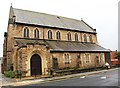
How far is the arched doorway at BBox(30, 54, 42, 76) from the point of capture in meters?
28.6

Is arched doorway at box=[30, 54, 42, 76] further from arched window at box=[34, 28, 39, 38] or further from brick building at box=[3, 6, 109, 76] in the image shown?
arched window at box=[34, 28, 39, 38]

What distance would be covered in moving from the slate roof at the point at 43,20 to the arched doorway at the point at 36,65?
8429mm

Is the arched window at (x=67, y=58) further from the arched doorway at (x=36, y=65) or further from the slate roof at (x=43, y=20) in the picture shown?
the slate roof at (x=43, y=20)

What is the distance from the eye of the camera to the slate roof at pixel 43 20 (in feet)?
116

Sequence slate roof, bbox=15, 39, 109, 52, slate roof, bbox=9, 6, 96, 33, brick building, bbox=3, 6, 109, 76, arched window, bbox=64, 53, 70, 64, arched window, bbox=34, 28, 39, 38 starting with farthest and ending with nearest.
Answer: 1. slate roof, bbox=9, 6, 96, 33
2. arched window, bbox=34, 28, 39, 38
3. arched window, bbox=64, 53, 70, 64
4. slate roof, bbox=15, 39, 109, 52
5. brick building, bbox=3, 6, 109, 76

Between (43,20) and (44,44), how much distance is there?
1110 centimetres

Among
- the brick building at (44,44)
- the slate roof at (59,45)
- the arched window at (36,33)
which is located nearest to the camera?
the brick building at (44,44)

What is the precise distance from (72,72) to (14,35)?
12467mm

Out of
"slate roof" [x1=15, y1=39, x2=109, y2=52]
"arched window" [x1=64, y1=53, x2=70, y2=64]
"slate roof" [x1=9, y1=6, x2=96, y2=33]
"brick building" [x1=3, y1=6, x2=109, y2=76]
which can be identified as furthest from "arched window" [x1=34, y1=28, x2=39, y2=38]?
"arched window" [x1=64, y1=53, x2=70, y2=64]

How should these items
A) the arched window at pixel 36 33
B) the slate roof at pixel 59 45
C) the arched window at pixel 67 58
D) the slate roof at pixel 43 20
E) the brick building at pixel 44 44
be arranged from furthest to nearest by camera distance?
the slate roof at pixel 43 20 < the arched window at pixel 36 33 < the arched window at pixel 67 58 < the slate roof at pixel 59 45 < the brick building at pixel 44 44

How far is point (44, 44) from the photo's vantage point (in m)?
29.6

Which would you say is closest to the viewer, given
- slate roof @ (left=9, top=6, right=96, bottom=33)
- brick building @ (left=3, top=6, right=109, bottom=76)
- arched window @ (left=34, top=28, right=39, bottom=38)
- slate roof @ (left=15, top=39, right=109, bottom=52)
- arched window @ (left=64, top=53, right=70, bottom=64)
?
brick building @ (left=3, top=6, right=109, bottom=76)

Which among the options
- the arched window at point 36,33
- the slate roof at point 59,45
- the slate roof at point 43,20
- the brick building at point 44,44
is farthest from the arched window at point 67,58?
the slate roof at point 43,20

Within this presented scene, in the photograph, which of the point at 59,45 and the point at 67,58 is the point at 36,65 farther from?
the point at 59,45
